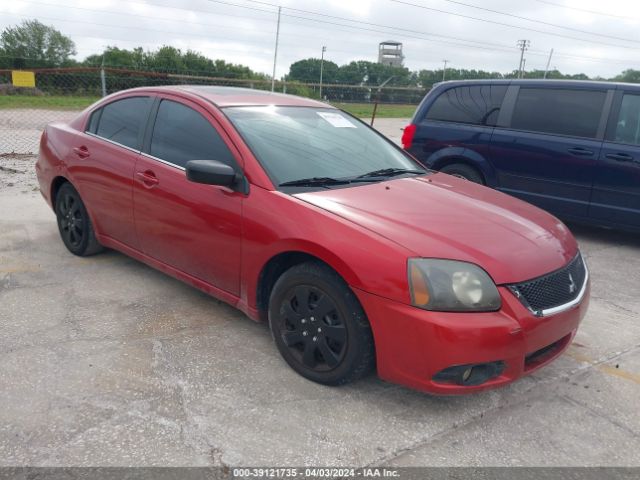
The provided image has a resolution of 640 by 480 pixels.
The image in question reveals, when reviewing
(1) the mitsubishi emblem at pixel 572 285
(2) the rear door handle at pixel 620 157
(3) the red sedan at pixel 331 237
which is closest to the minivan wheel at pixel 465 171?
(2) the rear door handle at pixel 620 157

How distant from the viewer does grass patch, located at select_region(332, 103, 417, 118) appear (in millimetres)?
26606

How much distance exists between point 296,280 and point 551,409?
146 centimetres

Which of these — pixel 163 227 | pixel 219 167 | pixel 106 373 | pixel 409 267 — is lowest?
pixel 106 373

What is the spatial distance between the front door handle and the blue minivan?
12.8ft

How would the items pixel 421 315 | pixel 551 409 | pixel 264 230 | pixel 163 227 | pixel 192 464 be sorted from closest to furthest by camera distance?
pixel 192 464
pixel 421 315
pixel 551 409
pixel 264 230
pixel 163 227

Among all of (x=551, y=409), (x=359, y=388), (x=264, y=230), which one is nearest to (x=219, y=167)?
(x=264, y=230)

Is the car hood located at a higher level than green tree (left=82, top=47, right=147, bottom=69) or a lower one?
lower

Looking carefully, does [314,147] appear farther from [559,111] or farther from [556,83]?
[556,83]

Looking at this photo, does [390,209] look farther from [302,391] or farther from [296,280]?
[302,391]

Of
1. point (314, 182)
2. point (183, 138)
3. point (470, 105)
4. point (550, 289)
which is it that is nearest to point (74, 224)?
point (183, 138)

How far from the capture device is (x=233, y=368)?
3.05 metres

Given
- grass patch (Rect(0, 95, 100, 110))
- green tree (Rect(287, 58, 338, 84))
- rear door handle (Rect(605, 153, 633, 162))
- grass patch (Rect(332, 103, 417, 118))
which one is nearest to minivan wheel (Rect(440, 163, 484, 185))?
rear door handle (Rect(605, 153, 633, 162))

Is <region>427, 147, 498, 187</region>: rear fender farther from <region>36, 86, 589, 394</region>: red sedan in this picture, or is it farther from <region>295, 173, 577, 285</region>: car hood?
<region>295, 173, 577, 285</region>: car hood

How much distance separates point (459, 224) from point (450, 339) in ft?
2.34
